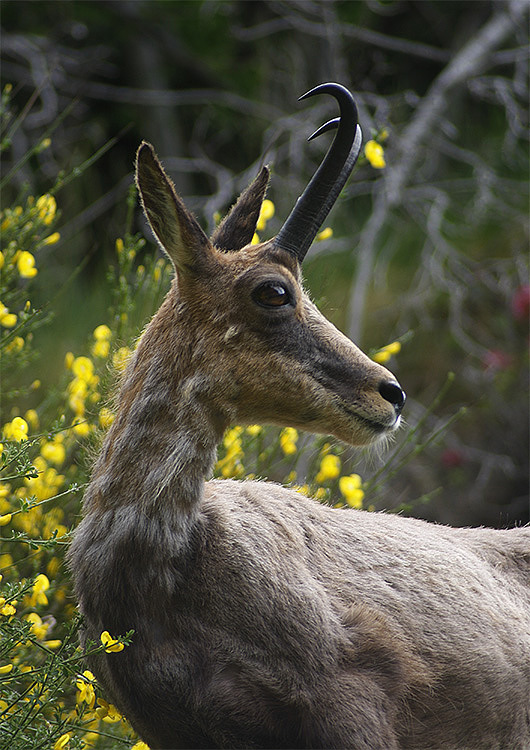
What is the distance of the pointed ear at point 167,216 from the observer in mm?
2604

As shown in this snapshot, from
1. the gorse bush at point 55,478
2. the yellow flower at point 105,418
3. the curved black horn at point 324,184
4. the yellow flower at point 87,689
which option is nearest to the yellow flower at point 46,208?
the gorse bush at point 55,478

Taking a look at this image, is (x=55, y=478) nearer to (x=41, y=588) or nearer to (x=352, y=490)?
(x=41, y=588)

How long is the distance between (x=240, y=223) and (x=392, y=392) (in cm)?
81

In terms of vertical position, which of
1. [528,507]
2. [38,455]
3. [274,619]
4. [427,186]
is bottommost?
[528,507]

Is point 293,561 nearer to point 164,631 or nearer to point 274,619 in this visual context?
point 274,619

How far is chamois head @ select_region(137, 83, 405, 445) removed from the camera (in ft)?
8.81

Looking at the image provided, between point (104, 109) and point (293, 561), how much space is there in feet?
32.4

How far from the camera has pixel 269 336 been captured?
273 cm

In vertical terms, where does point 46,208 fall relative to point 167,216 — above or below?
below

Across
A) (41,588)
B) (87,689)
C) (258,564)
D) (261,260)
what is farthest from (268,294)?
(87,689)

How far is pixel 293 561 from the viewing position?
8.95 feet

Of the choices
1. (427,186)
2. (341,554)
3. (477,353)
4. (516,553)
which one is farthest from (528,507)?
(341,554)

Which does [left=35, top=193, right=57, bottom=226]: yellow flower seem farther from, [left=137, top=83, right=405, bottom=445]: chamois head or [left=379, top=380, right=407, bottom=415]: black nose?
[left=379, top=380, right=407, bottom=415]: black nose

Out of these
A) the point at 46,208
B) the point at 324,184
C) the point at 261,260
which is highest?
the point at 324,184
